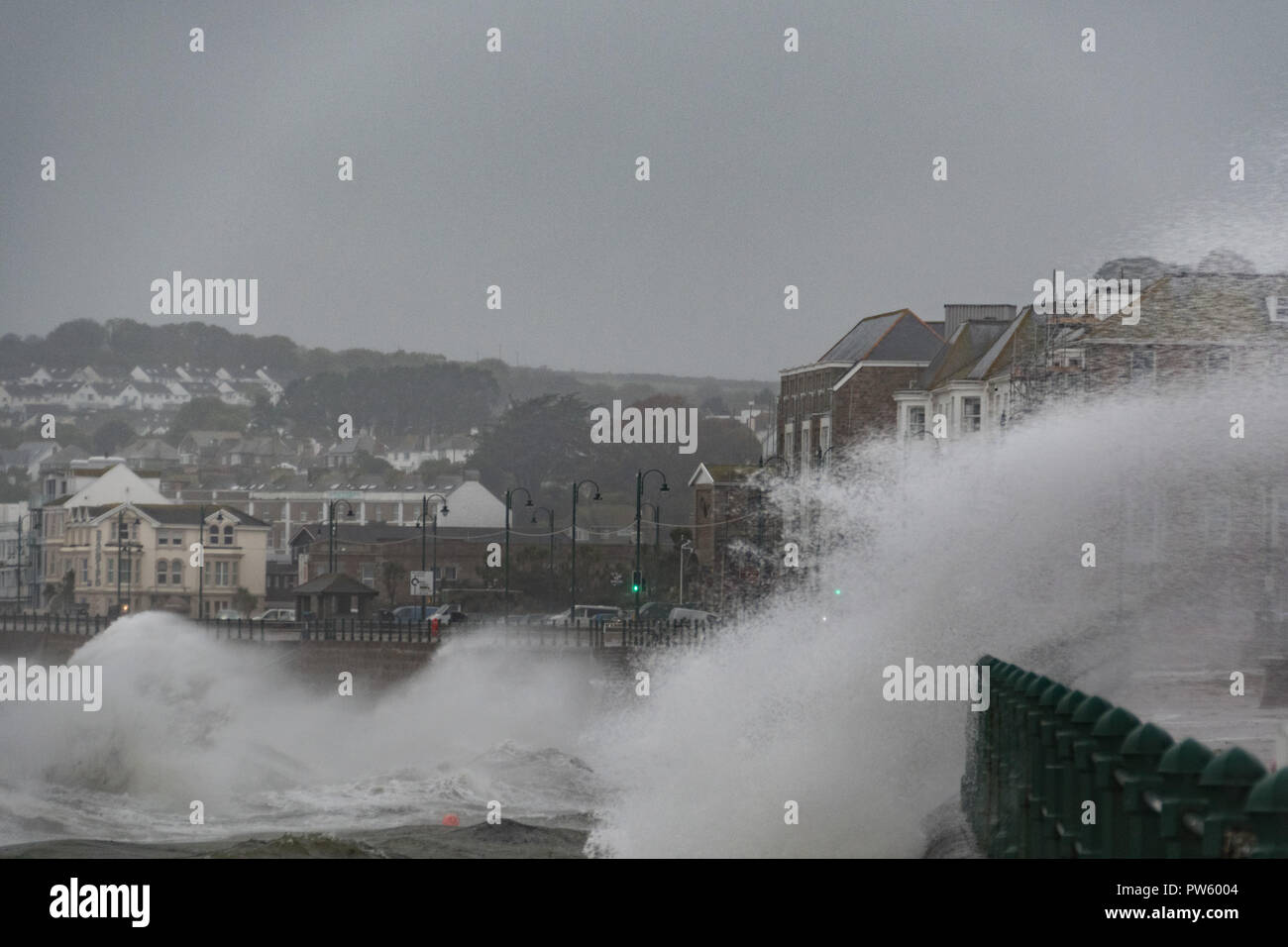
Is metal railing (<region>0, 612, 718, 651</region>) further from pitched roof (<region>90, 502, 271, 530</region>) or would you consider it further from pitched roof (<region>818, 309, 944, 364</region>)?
pitched roof (<region>90, 502, 271, 530</region>)

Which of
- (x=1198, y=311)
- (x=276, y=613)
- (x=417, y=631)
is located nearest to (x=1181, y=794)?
(x=1198, y=311)

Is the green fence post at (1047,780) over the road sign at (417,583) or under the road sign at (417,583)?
over

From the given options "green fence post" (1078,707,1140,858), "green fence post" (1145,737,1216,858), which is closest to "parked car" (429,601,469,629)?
"green fence post" (1078,707,1140,858)

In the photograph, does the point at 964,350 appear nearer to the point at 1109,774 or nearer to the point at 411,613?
the point at 411,613

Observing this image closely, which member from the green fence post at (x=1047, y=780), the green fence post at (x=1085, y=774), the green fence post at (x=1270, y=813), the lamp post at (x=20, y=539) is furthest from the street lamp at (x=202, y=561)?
the green fence post at (x=1270, y=813)

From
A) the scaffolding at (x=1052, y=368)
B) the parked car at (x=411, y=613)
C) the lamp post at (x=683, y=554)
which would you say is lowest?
the parked car at (x=411, y=613)

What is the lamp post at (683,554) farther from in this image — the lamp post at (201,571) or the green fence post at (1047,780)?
the green fence post at (1047,780)

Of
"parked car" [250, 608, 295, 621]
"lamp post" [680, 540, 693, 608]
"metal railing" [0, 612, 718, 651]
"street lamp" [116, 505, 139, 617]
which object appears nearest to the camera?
"metal railing" [0, 612, 718, 651]
